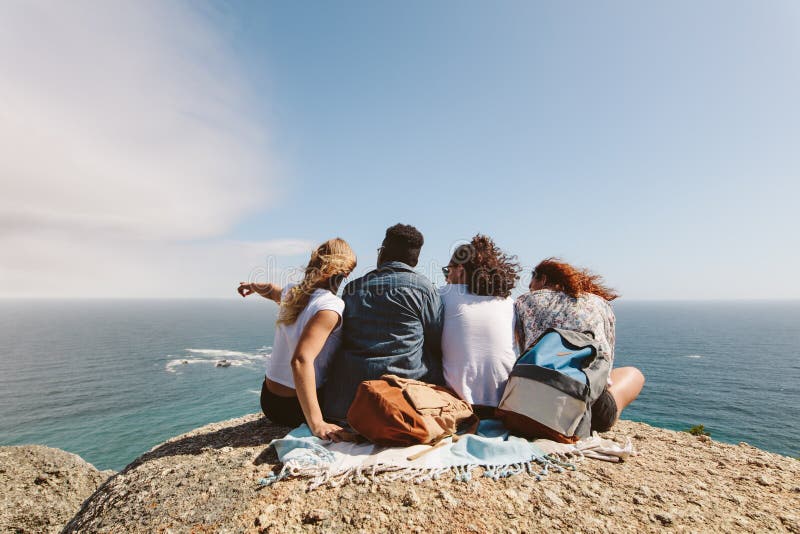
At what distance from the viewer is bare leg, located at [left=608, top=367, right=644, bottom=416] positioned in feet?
16.0

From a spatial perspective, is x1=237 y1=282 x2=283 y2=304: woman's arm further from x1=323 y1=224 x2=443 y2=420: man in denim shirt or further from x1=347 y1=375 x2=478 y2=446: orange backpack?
x1=347 y1=375 x2=478 y2=446: orange backpack

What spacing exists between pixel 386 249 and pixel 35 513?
42.9 feet

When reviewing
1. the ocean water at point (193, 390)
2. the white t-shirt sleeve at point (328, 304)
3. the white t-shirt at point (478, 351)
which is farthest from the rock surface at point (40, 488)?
the ocean water at point (193, 390)

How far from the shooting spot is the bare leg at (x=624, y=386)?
4875 mm

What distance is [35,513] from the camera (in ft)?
32.1

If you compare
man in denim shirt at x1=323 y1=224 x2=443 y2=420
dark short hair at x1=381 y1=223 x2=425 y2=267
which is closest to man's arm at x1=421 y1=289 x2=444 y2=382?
man in denim shirt at x1=323 y1=224 x2=443 y2=420

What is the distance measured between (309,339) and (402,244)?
170 centimetres

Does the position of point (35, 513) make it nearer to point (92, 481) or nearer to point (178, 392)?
point (92, 481)

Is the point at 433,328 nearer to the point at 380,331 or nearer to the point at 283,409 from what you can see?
the point at 380,331

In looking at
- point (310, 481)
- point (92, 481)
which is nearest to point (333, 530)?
point (310, 481)

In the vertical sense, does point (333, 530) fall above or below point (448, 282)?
below

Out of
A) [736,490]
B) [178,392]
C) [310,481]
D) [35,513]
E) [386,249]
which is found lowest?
[178,392]

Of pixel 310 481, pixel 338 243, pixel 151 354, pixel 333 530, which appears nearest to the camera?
pixel 333 530

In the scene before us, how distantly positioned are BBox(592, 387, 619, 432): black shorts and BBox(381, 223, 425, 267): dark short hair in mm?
2986
